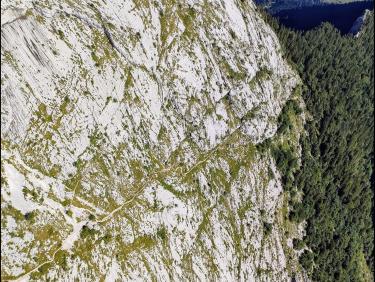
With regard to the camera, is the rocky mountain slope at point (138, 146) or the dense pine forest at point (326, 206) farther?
the dense pine forest at point (326, 206)

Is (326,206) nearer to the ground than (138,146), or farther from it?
farther from it

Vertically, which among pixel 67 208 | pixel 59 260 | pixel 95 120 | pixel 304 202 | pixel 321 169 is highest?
pixel 321 169

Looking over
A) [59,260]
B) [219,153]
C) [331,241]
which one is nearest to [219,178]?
[219,153]

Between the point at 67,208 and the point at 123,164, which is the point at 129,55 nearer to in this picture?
the point at 123,164

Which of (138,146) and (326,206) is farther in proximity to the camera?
(326,206)

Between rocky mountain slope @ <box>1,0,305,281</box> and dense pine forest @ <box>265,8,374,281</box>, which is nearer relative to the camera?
rocky mountain slope @ <box>1,0,305,281</box>

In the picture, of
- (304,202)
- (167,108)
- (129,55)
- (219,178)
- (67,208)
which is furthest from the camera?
(304,202)

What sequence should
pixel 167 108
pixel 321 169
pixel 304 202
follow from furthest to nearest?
1. pixel 321 169
2. pixel 304 202
3. pixel 167 108

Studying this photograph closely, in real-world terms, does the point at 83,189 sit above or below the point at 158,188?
below
